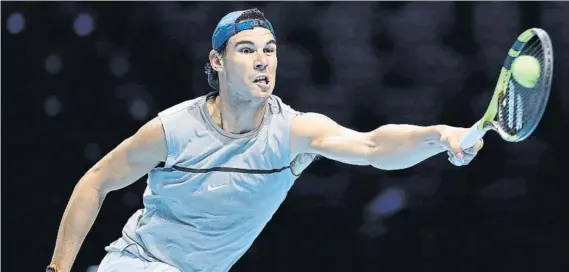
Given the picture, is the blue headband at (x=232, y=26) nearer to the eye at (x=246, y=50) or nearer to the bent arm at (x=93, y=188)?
the eye at (x=246, y=50)

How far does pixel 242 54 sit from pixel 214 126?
0.80 ft

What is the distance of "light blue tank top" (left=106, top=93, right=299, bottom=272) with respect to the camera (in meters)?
3.50

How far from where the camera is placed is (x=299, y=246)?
16.6 feet

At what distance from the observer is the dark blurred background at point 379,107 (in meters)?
4.97

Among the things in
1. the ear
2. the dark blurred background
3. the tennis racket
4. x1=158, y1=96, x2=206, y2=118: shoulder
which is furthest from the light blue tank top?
the dark blurred background

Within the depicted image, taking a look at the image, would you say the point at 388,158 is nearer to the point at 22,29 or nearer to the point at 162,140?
the point at 162,140

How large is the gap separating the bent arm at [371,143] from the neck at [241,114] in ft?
0.39

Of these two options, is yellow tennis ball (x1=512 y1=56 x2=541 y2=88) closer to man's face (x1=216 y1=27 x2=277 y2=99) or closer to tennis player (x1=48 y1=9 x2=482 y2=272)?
tennis player (x1=48 y1=9 x2=482 y2=272)

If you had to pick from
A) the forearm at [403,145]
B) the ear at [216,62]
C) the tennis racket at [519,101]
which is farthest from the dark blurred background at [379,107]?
the tennis racket at [519,101]

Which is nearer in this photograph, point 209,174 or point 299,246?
point 209,174

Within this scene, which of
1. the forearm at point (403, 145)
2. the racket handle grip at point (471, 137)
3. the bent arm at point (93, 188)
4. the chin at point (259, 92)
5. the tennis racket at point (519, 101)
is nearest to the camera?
the tennis racket at point (519, 101)

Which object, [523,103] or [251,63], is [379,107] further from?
[523,103]

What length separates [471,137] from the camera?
2.99m

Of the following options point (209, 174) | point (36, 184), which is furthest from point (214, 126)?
point (36, 184)
